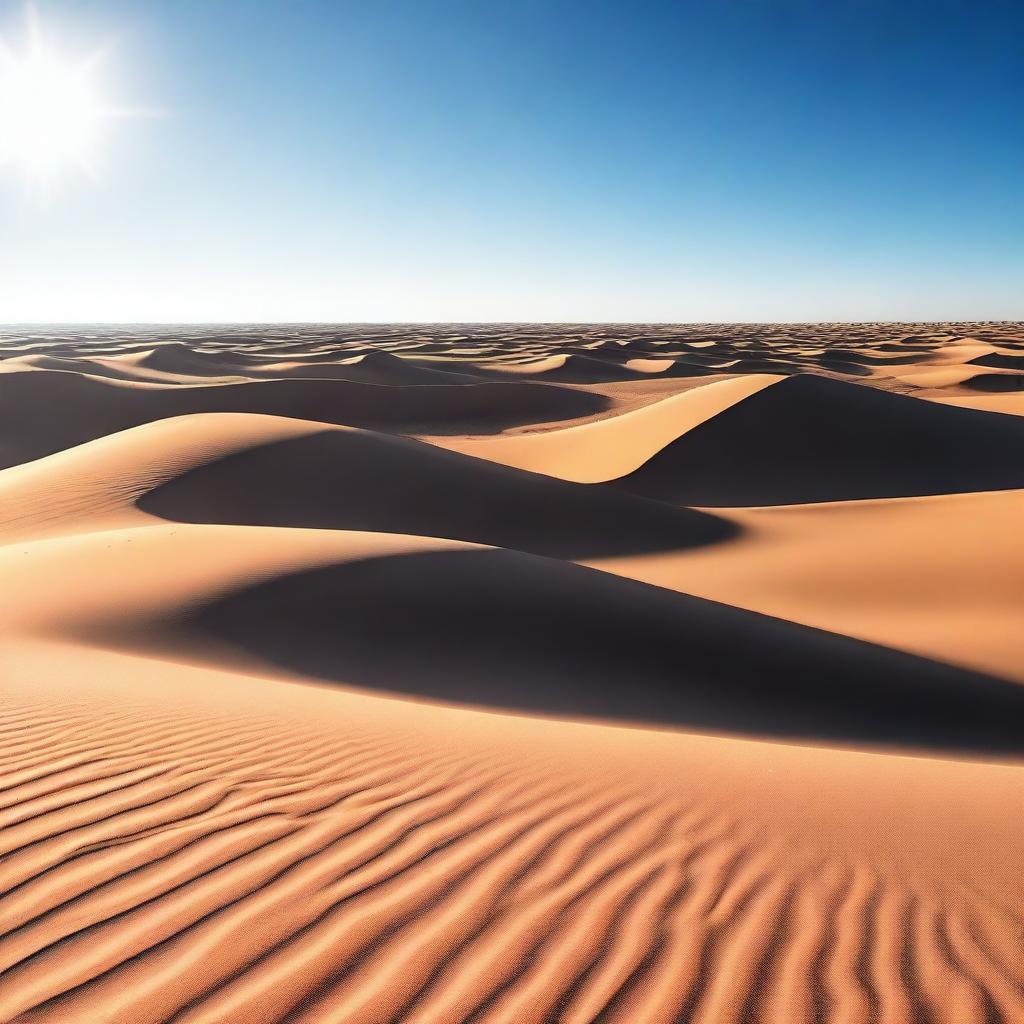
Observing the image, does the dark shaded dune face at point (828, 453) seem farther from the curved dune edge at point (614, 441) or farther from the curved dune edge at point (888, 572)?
the curved dune edge at point (888, 572)

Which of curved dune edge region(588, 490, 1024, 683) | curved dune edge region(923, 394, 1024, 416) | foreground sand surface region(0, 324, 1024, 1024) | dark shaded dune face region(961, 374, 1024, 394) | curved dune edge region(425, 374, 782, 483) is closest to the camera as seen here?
foreground sand surface region(0, 324, 1024, 1024)

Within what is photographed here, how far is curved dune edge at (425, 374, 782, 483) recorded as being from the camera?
22234 millimetres

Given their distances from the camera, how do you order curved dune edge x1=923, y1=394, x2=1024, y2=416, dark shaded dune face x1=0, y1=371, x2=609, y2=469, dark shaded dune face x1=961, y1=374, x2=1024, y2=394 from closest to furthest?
1. dark shaded dune face x1=0, y1=371, x2=609, y2=469
2. curved dune edge x1=923, y1=394, x2=1024, y2=416
3. dark shaded dune face x1=961, y1=374, x2=1024, y2=394

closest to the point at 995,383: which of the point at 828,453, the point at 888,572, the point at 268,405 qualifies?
the point at 828,453

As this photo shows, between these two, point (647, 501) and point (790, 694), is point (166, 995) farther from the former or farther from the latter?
point (647, 501)

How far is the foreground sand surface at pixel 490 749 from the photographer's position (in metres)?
2.31

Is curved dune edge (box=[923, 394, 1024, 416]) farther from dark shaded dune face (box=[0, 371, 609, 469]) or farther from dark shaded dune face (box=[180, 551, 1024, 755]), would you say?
dark shaded dune face (box=[180, 551, 1024, 755])

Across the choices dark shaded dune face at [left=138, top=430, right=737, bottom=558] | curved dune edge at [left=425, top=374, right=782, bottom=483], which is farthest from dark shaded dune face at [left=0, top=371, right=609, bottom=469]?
dark shaded dune face at [left=138, top=430, right=737, bottom=558]

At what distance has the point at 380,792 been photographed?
3473 millimetres

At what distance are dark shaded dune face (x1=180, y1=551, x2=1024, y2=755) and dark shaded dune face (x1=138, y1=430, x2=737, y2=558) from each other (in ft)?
17.8

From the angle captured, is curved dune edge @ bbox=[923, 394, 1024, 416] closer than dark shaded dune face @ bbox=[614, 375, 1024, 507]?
No

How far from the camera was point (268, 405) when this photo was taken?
35.3 m

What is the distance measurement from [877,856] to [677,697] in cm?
329

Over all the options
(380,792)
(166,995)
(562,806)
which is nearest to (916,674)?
(562,806)
